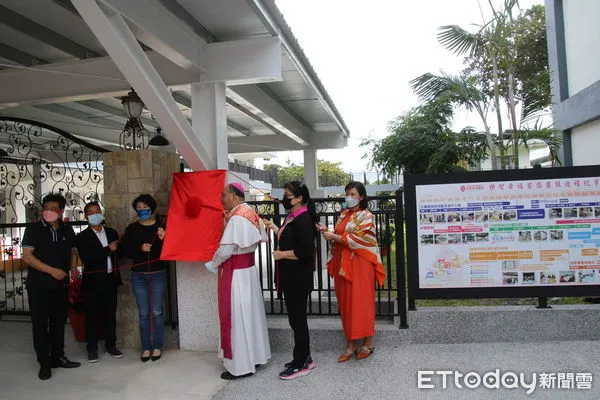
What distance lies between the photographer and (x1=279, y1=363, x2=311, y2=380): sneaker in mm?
3771

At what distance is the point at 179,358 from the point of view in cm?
438

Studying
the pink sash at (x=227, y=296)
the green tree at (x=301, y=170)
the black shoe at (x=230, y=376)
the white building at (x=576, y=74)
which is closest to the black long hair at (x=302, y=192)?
the pink sash at (x=227, y=296)

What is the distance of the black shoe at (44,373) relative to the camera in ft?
12.9

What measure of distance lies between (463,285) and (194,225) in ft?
8.70

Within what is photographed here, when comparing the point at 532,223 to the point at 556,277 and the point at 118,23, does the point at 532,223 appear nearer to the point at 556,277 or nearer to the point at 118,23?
the point at 556,277

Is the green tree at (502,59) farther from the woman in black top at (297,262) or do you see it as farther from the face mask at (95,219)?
the face mask at (95,219)

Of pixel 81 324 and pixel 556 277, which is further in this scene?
pixel 81 324

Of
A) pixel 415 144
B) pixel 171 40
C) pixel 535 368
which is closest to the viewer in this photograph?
pixel 535 368

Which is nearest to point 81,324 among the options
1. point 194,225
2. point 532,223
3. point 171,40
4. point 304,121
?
point 194,225

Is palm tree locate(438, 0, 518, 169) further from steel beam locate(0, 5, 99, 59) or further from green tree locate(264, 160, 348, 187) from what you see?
green tree locate(264, 160, 348, 187)

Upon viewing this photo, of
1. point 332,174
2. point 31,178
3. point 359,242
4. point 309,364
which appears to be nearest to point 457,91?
point 359,242

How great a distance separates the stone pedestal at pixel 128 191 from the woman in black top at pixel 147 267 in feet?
1.08

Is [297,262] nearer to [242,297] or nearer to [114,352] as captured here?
[242,297]

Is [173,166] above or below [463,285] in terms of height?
above
